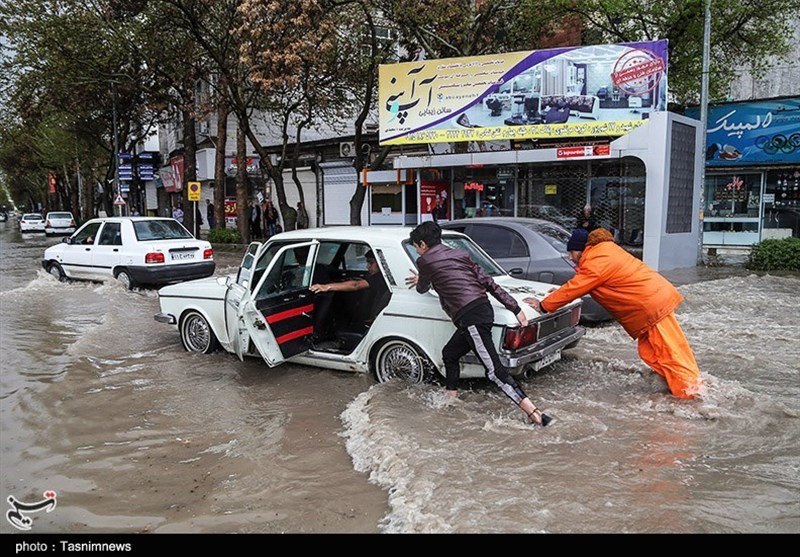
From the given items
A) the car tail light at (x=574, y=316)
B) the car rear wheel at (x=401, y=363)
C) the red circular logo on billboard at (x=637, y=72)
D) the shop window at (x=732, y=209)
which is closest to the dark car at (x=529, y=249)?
the car tail light at (x=574, y=316)

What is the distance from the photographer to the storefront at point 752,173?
1919 centimetres

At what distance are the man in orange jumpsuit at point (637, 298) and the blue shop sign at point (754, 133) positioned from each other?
1691cm

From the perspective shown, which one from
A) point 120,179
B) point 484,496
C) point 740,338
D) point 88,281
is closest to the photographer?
point 484,496

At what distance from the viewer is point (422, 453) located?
4.58 metres

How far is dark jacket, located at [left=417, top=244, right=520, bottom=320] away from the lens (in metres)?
5.18

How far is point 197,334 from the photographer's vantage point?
785 centimetres

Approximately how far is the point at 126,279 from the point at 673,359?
37.0ft

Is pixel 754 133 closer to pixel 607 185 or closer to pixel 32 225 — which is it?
pixel 607 185

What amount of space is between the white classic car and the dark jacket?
27 centimetres

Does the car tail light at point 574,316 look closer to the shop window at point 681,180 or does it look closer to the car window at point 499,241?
the car window at point 499,241

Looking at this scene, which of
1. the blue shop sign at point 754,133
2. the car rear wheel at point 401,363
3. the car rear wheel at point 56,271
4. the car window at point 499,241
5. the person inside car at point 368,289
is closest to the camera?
the car rear wheel at point 401,363

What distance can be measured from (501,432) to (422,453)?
28.8 inches
